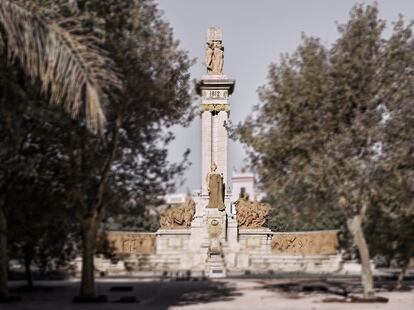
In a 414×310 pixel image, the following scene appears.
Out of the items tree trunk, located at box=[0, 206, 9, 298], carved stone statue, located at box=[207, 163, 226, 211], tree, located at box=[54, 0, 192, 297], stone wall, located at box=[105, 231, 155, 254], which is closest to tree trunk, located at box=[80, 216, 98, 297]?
tree, located at box=[54, 0, 192, 297]

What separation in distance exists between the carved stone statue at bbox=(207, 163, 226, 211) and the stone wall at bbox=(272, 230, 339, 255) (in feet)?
14.8

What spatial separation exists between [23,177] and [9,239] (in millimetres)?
5078

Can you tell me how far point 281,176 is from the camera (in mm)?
24016

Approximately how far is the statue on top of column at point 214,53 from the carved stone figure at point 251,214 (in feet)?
35.7

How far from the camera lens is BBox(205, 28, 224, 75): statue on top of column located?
2105 inches

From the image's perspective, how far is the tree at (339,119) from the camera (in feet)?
72.8

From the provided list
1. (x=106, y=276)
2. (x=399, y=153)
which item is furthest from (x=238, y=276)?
(x=399, y=153)

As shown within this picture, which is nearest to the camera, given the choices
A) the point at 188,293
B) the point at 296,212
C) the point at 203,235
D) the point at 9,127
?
the point at 9,127

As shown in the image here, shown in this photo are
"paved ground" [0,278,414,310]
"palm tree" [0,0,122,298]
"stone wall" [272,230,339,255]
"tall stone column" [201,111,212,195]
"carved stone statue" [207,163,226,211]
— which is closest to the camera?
"palm tree" [0,0,122,298]

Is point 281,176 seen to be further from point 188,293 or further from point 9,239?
point 9,239

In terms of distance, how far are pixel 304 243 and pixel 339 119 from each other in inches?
966

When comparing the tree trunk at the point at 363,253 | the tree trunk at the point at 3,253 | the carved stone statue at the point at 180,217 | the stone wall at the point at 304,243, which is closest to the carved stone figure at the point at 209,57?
the carved stone statue at the point at 180,217

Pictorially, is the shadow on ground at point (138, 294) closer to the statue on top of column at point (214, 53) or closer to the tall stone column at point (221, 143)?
the tall stone column at point (221, 143)

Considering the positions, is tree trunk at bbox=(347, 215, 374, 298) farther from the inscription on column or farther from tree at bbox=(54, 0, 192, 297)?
the inscription on column
